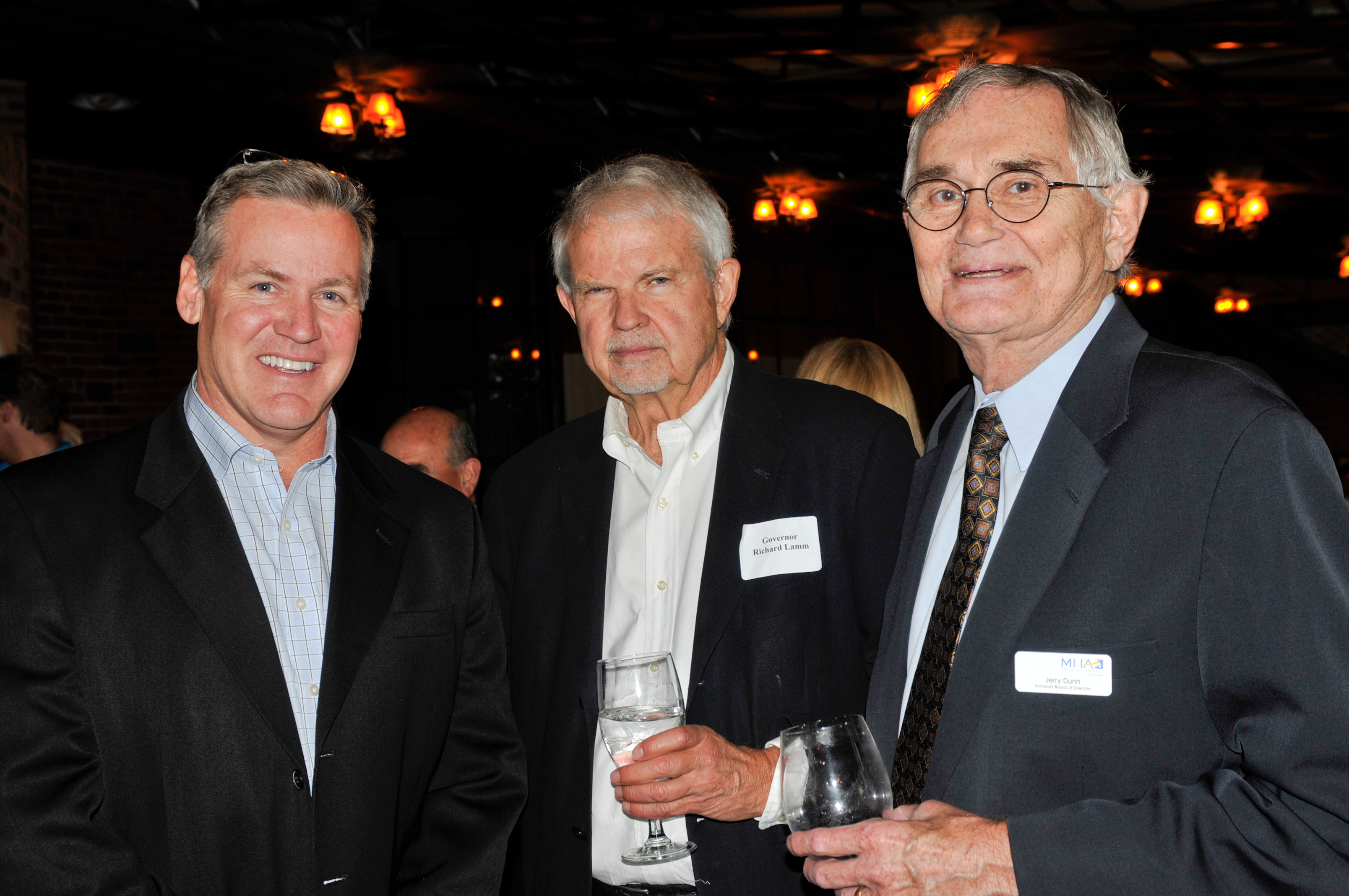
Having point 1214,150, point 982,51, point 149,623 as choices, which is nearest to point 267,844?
point 149,623

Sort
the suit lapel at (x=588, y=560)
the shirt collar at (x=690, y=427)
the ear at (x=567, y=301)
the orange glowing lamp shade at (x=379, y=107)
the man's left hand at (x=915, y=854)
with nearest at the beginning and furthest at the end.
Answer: the man's left hand at (x=915, y=854) < the suit lapel at (x=588, y=560) < the shirt collar at (x=690, y=427) < the ear at (x=567, y=301) < the orange glowing lamp shade at (x=379, y=107)

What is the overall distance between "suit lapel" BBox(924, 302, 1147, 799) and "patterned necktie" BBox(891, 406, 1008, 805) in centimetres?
5

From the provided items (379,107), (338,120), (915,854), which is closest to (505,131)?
(379,107)

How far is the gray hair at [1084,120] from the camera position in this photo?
1.55 meters

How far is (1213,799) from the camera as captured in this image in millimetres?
1208

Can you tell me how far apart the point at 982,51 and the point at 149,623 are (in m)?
5.18

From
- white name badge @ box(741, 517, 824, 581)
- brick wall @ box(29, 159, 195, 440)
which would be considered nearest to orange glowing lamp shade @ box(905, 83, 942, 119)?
white name badge @ box(741, 517, 824, 581)

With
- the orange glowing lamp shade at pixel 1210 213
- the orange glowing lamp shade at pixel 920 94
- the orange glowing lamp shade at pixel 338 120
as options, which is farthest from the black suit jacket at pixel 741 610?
the orange glowing lamp shade at pixel 1210 213

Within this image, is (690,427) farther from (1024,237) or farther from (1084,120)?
(1084,120)

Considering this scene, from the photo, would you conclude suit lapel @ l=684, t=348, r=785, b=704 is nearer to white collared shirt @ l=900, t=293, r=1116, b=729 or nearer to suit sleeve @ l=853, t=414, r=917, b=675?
suit sleeve @ l=853, t=414, r=917, b=675

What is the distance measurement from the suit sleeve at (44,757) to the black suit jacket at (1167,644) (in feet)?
3.88

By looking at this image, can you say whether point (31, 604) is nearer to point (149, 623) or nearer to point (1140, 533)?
point (149, 623)

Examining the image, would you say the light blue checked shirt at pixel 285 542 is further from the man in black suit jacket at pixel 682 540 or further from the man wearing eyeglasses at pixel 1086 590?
the man wearing eyeglasses at pixel 1086 590

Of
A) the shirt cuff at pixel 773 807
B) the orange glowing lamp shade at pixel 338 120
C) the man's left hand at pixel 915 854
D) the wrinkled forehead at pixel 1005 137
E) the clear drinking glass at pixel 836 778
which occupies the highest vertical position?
the orange glowing lamp shade at pixel 338 120
